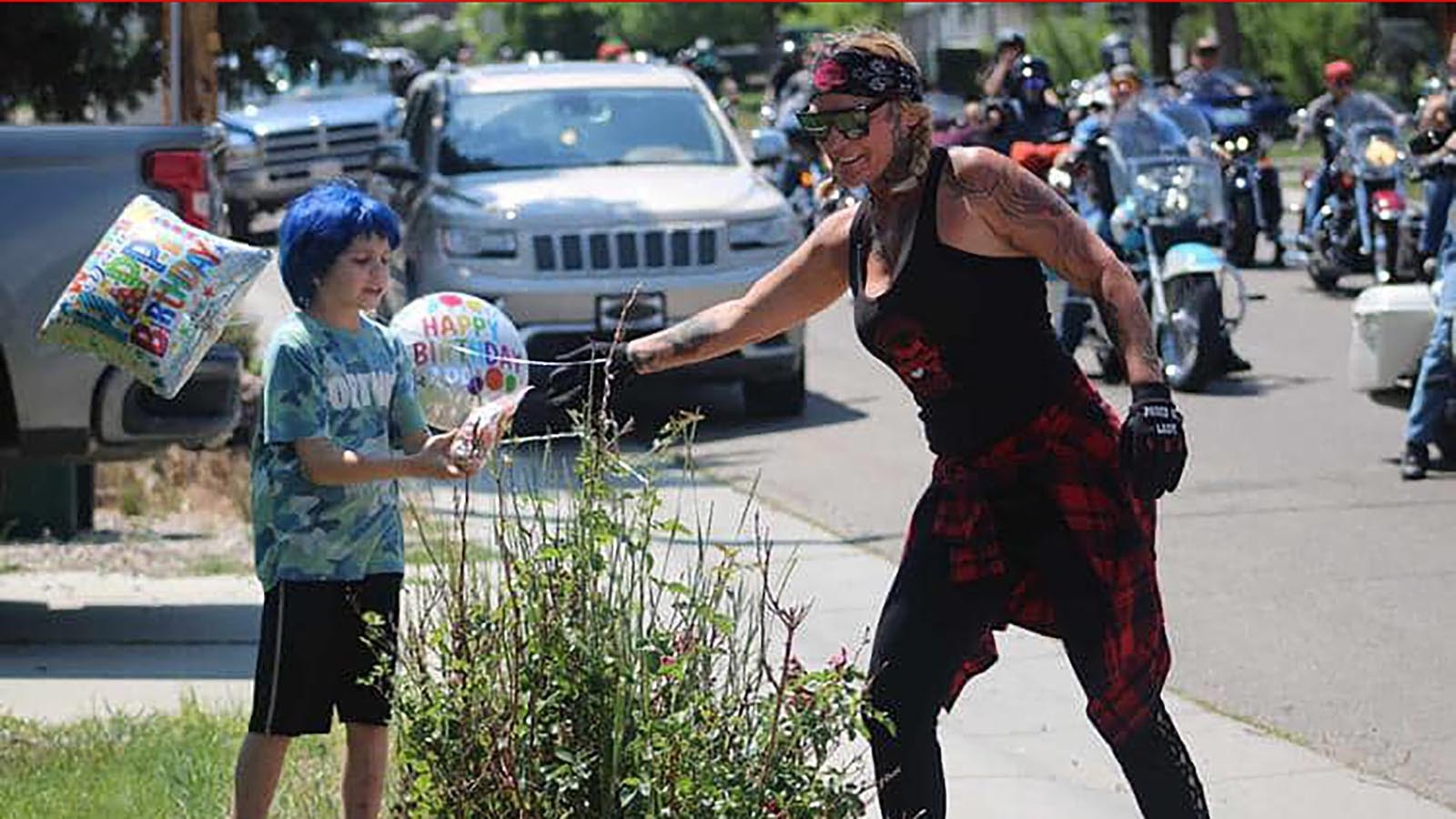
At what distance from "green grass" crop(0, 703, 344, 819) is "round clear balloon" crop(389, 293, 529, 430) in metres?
0.97

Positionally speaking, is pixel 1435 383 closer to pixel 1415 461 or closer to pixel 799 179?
pixel 1415 461

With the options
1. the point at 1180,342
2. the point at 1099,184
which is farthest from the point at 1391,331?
the point at 1099,184

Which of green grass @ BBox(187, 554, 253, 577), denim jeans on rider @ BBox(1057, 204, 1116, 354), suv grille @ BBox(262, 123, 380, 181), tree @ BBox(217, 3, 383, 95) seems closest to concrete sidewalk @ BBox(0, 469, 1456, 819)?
green grass @ BBox(187, 554, 253, 577)

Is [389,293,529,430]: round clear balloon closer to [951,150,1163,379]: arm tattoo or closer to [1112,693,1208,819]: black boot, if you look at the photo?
[951,150,1163,379]: arm tattoo

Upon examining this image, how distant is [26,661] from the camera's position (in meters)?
8.40

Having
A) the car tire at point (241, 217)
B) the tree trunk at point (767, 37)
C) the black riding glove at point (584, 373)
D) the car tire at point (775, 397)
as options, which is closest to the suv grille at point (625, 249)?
the car tire at point (775, 397)

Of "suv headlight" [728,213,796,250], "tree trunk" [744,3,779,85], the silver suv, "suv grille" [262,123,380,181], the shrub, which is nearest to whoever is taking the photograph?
the shrub

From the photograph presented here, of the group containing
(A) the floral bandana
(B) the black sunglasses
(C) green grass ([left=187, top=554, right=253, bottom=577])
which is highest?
(A) the floral bandana

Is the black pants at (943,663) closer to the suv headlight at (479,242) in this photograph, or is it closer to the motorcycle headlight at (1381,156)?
the suv headlight at (479,242)

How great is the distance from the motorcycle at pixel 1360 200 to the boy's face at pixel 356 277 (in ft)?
42.5

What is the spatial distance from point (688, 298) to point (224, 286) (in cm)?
767

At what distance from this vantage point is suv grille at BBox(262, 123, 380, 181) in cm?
2922

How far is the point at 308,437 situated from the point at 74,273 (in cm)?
349

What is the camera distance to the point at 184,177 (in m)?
8.58
